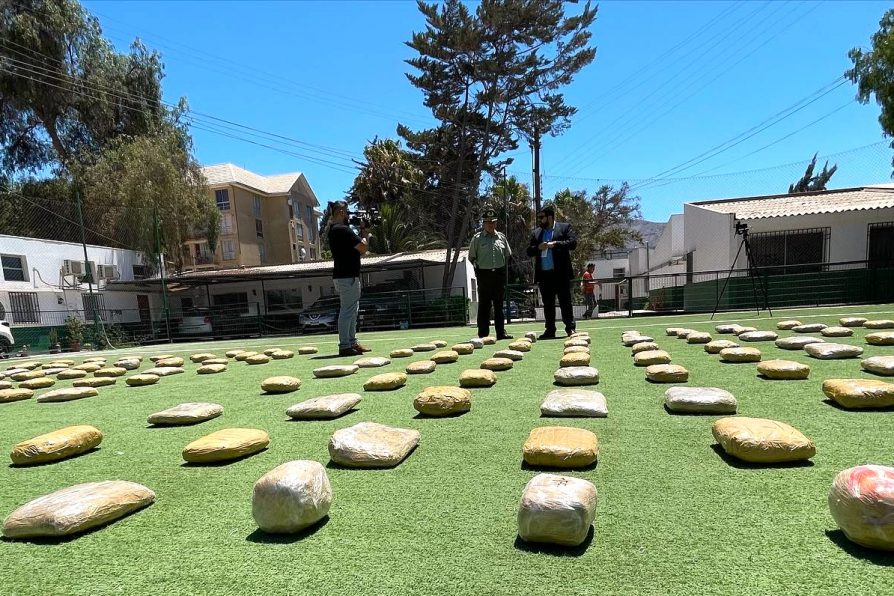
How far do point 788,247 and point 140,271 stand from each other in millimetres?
27435

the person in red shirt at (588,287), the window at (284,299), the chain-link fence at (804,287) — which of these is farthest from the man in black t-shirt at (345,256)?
the window at (284,299)

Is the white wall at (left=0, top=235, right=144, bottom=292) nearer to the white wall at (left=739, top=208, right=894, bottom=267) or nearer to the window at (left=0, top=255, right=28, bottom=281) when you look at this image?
the window at (left=0, top=255, right=28, bottom=281)

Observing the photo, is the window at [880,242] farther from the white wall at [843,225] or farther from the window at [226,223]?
the window at [226,223]

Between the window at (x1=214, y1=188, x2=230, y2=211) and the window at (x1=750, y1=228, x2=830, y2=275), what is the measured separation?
31979 millimetres

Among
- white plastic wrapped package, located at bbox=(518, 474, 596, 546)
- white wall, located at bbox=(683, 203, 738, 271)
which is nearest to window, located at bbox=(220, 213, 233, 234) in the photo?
white wall, located at bbox=(683, 203, 738, 271)

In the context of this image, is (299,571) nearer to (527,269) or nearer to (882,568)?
(882,568)

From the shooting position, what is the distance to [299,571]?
115 cm

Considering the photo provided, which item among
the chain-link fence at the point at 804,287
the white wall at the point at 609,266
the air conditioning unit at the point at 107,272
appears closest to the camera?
the chain-link fence at the point at 804,287

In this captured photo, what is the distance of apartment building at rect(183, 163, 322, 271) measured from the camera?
107 feet

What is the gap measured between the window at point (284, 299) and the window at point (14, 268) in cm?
926

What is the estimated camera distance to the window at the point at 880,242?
13.5m

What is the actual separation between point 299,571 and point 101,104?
97.4ft

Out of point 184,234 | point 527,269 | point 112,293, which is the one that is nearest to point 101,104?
point 184,234

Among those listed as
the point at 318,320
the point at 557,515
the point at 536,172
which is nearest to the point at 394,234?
the point at 536,172
